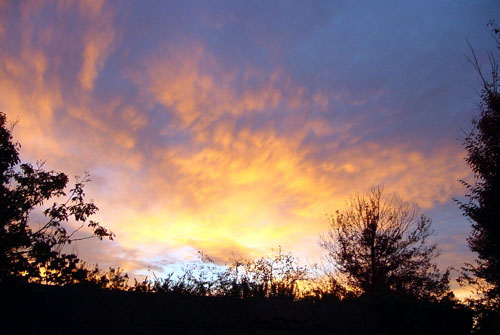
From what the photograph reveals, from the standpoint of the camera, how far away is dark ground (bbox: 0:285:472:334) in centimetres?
291

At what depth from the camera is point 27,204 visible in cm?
957

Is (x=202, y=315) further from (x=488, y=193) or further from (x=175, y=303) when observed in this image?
(x=488, y=193)

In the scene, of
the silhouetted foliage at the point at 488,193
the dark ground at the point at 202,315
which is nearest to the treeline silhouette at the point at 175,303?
the dark ground at the point at 202,315

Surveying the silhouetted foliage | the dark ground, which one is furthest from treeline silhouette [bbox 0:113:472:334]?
A: the silhouetted foliage

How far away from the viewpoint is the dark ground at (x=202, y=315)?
2910mm

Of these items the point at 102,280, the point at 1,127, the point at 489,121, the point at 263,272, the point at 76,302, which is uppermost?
the point at 489,121

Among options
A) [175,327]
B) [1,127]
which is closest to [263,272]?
[175,327]

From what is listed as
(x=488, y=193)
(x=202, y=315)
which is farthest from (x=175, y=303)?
(x=488, y=193)

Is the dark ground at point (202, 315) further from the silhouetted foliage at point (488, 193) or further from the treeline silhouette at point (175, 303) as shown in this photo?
the silhouetted foliage at point (488, 193)

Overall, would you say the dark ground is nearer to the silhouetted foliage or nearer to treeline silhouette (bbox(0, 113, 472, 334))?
treeline silhouette (bbox(0, 113, 472, 334))

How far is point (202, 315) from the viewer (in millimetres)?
3588

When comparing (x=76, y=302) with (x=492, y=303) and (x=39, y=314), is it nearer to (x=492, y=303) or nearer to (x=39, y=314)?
(x=39, y=314)

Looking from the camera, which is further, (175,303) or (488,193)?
(488,193)

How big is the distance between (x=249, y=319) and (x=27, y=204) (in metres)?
8.82
